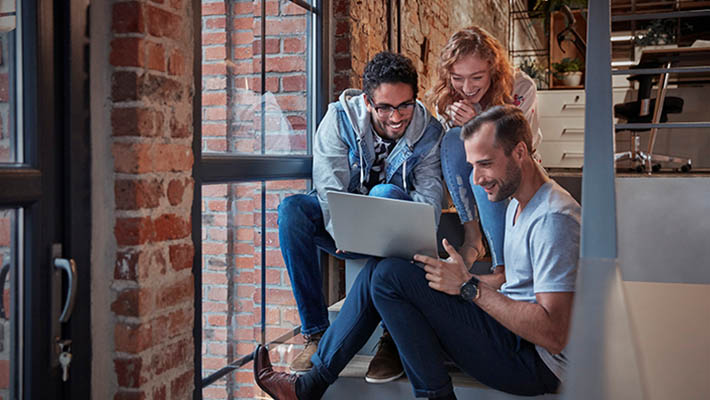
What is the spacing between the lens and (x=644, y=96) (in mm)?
5168

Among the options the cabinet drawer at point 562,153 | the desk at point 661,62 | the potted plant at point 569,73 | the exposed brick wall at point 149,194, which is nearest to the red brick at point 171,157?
the exposed brick wall at point 149,194

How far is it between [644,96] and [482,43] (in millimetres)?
3229

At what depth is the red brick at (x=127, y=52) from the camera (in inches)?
62.1


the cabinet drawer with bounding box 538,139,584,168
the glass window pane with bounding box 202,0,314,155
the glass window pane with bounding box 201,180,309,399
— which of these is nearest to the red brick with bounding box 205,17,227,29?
the glass window pane with bounding box 202,0,314,155

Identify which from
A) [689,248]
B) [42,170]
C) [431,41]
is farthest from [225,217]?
[431,41]

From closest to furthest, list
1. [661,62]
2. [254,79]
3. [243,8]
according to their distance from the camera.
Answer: [243,8], [254,79], [661,62]

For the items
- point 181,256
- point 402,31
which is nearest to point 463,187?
point 181,256

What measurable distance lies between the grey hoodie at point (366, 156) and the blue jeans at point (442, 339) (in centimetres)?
57

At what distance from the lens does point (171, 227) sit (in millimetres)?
1744

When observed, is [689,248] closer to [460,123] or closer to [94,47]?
[460,123]

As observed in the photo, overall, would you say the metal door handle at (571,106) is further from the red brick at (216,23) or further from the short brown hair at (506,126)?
the red brick at (216,23)

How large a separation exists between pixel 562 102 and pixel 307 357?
560cm

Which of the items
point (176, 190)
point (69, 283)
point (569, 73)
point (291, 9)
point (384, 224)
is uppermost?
point (569, 73)

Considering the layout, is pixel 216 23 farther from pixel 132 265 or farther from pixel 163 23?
pixel 132 265
